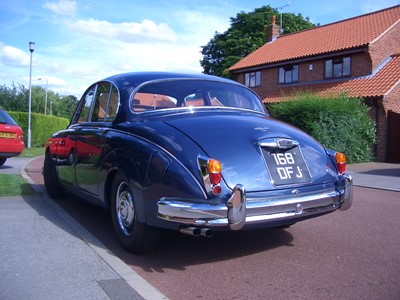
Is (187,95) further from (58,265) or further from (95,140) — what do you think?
(58,265)

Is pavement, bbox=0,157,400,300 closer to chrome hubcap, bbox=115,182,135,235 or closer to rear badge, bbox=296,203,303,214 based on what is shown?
chrome hubcap, bbox=115,182,135,235

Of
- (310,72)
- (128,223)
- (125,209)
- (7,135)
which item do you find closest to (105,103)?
(125,209)

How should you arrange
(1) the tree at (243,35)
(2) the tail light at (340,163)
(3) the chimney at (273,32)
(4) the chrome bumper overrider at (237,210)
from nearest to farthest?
1. (4) the chrome bumper overrider at (237,210)
2. (2) the tail light at (340,163)
3. (3) the chimney at (273,32)
4. (1) the tree at (243,35)

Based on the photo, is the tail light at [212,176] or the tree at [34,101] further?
the tree at [34,101]

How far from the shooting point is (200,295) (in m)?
3.45

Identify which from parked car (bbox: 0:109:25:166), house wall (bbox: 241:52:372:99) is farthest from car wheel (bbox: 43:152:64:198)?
house wall (bbox: 241:52:372:99)

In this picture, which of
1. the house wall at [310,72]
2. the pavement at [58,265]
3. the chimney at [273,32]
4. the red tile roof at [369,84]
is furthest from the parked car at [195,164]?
the chimney at [273,32]

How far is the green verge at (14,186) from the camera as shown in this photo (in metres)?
7.48

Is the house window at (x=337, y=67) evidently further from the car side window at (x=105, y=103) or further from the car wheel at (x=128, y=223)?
the car wheel at (x=128, y=223)

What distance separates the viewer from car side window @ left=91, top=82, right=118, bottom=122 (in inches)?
204

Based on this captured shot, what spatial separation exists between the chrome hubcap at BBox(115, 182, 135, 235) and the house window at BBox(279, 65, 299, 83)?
21.8 meters

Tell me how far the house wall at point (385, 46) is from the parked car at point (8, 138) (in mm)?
16440

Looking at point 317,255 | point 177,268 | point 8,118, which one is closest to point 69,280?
point 177,268

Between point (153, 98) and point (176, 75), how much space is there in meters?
0.54
